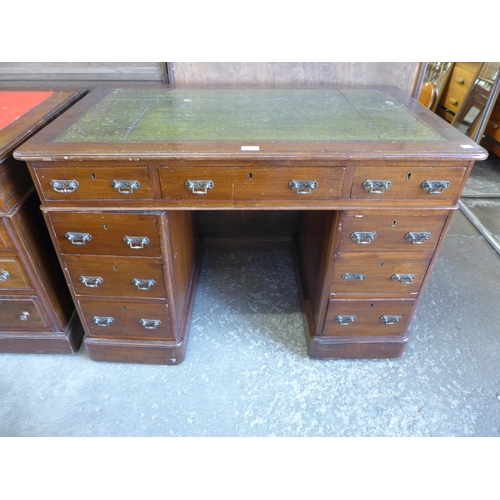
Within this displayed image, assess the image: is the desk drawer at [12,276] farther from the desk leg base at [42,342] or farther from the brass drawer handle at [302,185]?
the brass drawer handle at [302,185]

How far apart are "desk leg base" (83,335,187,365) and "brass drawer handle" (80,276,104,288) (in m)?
0.28

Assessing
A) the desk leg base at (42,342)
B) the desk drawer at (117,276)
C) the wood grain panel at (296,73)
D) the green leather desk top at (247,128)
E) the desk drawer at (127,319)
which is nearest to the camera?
the green leather desk top at (247,128)

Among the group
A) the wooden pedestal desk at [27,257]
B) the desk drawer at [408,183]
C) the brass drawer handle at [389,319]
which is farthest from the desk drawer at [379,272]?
the wooden pedestal desk at [27,257]

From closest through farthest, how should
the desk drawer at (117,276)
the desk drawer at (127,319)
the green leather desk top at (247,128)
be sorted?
1. the green leather desk top at (247,128)
2. the desk drawer at (117,276)
3. the desk drawer at (127,319)

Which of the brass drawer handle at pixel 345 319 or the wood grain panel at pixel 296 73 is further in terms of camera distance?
the wood grain panel at pixel 296 73

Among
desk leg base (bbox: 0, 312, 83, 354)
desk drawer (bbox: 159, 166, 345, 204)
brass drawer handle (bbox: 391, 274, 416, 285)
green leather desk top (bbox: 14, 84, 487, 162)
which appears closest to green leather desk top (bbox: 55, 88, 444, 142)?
green leather desk top (bbox: 14, 84, 487, 162)

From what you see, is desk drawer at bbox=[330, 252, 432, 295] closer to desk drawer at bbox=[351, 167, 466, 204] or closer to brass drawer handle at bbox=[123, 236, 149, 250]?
desk drawer at bbox=[351, 167, 466, 204]

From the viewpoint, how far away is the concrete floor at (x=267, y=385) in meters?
1.33

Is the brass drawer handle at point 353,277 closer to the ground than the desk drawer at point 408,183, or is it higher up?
closer to the ground

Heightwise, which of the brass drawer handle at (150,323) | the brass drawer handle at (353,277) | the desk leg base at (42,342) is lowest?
the desk leg base at (42,342)

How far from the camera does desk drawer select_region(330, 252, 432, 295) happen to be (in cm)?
128

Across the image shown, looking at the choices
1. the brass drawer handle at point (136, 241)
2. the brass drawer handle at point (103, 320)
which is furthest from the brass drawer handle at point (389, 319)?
the brass drawer handle at point (103, 320)

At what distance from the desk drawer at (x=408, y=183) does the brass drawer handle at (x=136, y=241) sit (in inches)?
26.5

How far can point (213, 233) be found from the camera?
6.95 ft
